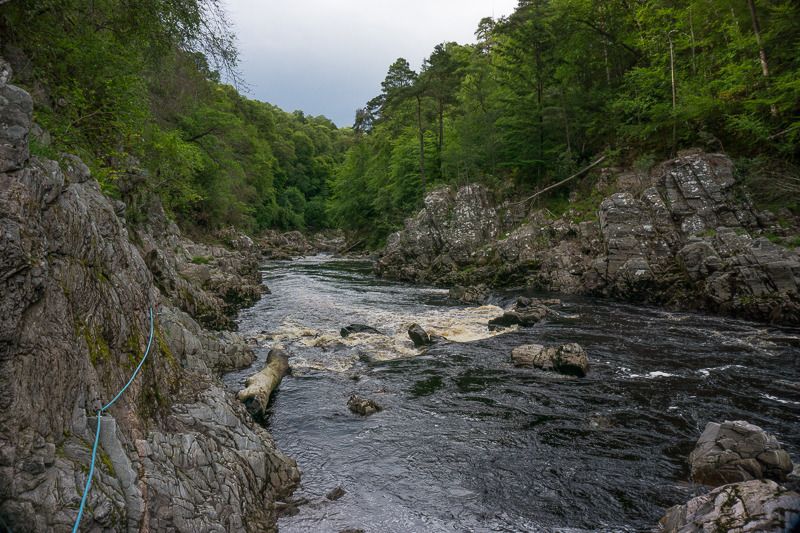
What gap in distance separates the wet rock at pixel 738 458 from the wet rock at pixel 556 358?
4.42 m

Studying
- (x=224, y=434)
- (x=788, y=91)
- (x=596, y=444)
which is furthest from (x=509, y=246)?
(x=224, y=434)

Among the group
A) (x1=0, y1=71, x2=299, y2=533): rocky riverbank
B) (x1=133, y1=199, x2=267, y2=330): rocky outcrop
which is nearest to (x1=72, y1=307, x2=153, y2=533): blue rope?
(x1=0, y1=71, x2=299, y2=533): rocky riverbank

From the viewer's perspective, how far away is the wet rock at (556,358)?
38.4ft

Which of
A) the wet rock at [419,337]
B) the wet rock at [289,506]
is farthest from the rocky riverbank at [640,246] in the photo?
the wet rock at [289,506]

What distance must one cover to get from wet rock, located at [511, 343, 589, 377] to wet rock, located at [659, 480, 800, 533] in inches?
233

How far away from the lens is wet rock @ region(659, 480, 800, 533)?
16.6 ft

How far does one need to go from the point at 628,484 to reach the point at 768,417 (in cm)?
432

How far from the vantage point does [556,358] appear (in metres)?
12.0

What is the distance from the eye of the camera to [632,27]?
3061 centimetres

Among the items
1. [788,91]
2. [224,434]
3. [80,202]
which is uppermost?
[788,91]

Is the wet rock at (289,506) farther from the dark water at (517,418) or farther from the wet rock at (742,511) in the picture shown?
the wet rock at (742,511)

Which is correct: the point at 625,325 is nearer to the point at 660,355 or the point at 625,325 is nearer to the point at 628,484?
the point at 660,355

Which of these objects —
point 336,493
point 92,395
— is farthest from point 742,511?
point 92,395

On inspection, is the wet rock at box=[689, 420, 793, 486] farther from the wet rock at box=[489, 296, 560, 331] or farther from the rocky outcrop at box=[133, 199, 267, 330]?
the rocky outcrop at box=[133, 199, 267, 330]
